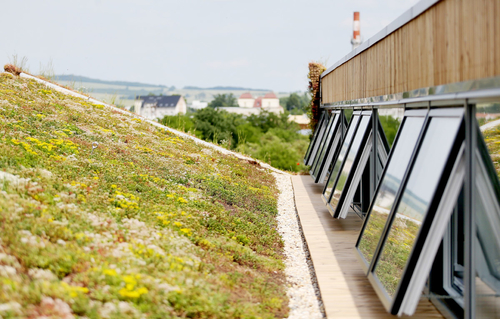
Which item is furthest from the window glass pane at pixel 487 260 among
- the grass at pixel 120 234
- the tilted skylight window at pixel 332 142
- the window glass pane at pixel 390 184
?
the tilted skylight window at pixel 332 142

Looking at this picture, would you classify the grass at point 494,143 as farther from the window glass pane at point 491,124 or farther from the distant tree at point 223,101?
the distant tree at point 223,101

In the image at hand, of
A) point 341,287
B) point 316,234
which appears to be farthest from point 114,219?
point 316,234

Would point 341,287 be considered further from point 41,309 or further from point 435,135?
point 41,309

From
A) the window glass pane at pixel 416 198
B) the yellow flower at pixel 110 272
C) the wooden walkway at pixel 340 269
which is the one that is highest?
the window glass pane at pixel 416 198

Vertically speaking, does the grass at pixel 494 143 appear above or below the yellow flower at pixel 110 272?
above

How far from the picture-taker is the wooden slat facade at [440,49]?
9.83 feet

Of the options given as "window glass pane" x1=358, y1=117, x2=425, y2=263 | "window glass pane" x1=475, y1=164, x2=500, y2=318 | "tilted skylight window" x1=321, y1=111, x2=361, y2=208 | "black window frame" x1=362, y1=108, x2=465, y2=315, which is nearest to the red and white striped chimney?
"tilted skylight window" x1=321, y1=111, x2=361, y2=208

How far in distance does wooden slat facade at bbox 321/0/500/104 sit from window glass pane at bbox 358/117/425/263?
1.61 ft

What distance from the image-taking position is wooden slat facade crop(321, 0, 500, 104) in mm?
2996

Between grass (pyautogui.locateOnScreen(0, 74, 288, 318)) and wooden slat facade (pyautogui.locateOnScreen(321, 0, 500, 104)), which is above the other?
wooden slat facade (pyautogui.locateOnScreen(321, 0, 500, 104))

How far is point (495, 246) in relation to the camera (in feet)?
11.7

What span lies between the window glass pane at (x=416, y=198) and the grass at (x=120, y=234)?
1.32 metres

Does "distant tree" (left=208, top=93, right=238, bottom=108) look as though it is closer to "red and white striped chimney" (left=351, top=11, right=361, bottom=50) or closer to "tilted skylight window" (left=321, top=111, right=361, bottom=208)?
"red and white striped chimney" (left=351, top=11, right=361, bottom=50)

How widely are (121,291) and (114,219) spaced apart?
72.0 inches
